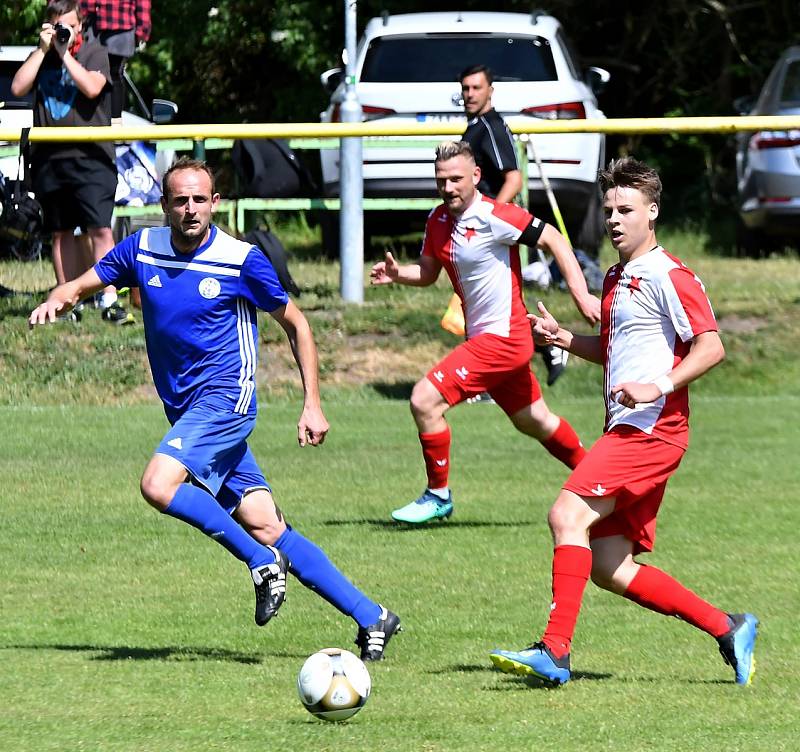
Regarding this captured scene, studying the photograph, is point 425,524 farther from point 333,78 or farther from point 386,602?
point 333,78

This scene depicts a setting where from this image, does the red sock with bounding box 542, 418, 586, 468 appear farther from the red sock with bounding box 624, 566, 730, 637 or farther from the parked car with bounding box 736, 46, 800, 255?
the parked car with bounding box 736, 46, 800, 255

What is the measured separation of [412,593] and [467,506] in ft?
6.97

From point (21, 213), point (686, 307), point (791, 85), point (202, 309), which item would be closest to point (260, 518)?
point (202, 309)

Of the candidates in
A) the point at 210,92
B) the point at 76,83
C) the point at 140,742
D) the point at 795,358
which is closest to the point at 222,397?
the point at 140,742

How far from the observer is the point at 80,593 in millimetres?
7473

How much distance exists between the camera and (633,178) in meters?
6.03

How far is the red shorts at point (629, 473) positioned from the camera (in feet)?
19.6

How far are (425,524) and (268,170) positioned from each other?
5727 millimetres

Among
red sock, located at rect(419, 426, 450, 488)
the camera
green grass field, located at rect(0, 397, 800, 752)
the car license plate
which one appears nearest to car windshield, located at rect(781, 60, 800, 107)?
the car license plate

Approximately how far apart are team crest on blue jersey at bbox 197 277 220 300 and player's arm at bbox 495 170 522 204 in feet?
17.2

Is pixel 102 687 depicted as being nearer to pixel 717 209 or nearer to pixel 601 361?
pixel 601 361

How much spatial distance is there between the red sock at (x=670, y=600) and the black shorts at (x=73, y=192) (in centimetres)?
721

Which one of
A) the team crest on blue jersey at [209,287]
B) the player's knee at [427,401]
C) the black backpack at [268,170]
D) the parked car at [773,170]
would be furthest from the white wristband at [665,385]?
the parked car at [773,170]

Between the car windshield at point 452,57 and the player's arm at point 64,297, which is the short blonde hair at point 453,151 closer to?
the player's arm at point 64,297
